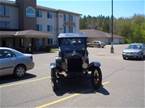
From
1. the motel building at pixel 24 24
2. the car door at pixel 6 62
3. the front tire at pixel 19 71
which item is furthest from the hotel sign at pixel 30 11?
the car door at pixel 6 62

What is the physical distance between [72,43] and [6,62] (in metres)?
3.15

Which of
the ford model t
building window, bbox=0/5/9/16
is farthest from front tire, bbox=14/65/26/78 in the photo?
building window, bbox=0/5/9/16

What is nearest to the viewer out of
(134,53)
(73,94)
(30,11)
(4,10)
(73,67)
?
(73,94)

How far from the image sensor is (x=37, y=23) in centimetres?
6328

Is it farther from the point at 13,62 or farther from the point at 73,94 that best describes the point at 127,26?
the point at 73,94

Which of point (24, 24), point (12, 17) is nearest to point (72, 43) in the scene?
point (24, 24)

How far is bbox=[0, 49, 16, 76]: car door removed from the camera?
48.4 ft

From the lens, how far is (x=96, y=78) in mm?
13508

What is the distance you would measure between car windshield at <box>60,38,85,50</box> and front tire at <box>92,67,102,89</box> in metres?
1.63

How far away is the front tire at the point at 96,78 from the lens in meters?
13.0

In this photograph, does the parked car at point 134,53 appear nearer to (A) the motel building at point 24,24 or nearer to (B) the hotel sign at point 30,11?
(A) the motel building at point 24,24

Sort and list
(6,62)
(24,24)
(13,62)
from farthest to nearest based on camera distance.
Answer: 1. (24,24)
2. (13,62)
3. (6,62)

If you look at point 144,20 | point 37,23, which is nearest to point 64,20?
point 37,23

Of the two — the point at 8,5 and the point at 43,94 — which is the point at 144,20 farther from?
the point at 43,94
